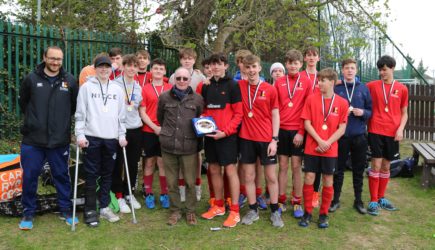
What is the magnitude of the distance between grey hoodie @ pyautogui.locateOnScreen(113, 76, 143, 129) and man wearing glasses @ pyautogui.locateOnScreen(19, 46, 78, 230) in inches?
26.8

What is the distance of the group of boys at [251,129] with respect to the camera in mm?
4613

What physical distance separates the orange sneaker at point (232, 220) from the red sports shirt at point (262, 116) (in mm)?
959

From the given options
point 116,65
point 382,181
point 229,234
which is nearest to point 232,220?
point 229,234

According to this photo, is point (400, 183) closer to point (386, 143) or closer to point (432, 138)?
point (386, 143)

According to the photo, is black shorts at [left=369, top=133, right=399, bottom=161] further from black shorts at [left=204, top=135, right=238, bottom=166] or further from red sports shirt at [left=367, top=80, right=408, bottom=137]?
black shorts at [left=204, top=135, right=238, bottom=166]

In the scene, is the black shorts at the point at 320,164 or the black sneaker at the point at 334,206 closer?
the black shorts at the point at 320,164

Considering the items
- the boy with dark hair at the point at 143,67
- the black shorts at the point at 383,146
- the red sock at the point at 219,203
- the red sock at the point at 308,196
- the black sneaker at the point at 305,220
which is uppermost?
the boy with dark hair at the point at 143,67

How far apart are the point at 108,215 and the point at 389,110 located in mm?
3925

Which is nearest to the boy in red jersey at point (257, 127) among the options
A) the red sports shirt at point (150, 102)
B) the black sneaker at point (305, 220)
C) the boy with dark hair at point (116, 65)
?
the black sneaker at point (305, 220)

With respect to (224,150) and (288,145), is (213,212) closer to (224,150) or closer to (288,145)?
(224,150)

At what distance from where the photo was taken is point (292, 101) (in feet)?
16.4

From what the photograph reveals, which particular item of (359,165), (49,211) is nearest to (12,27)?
(49,211)

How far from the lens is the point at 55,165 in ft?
15.1

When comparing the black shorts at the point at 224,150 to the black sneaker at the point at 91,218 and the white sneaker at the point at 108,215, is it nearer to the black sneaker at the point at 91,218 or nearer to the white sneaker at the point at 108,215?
the white sneaker at the point at 108,215
